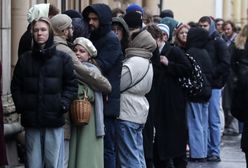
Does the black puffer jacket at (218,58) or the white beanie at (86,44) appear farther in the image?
the black puffer jacket at (218,58)

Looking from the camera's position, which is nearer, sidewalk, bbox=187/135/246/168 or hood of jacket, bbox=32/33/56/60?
hood of jacket, bbox=32/33/56/60

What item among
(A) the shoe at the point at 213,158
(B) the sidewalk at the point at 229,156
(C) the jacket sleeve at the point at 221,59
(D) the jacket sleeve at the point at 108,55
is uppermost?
(D) the jacket sleeve at the point at 108,55

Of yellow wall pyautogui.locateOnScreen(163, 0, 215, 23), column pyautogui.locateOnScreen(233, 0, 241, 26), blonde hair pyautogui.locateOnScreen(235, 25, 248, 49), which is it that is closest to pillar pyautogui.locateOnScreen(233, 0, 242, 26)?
column pyautogui.locateOnScreen(233, 0, 241, 26)

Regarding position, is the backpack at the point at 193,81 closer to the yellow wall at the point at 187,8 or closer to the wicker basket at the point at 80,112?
the wicker basket at the point at 80,112

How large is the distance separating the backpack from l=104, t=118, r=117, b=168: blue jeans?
1841 mm

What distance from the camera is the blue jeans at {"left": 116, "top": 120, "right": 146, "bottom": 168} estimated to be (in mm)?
9438

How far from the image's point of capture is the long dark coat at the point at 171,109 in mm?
10602

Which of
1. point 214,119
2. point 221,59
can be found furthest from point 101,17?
point 214,119

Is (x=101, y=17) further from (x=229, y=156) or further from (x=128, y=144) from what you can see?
(x=229, y=156)

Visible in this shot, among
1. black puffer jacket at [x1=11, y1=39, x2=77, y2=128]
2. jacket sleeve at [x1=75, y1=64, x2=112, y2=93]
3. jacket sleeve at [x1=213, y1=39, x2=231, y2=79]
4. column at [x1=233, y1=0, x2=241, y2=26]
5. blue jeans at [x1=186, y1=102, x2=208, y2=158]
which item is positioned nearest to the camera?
black puffer jacket at [x1=11, y1=39, x2=77, y2=128]

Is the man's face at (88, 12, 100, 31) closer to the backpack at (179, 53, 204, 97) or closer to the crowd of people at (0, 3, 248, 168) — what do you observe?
the crowd of people at (0, 3, 248, 168)

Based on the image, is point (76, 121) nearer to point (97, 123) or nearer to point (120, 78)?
point (97, 123)

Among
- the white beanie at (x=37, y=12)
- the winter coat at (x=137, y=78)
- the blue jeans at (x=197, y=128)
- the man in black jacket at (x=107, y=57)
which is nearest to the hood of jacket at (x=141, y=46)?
the winter coat at (x=137, y=78)

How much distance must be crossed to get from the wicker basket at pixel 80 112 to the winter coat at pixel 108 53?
62 centimetres
